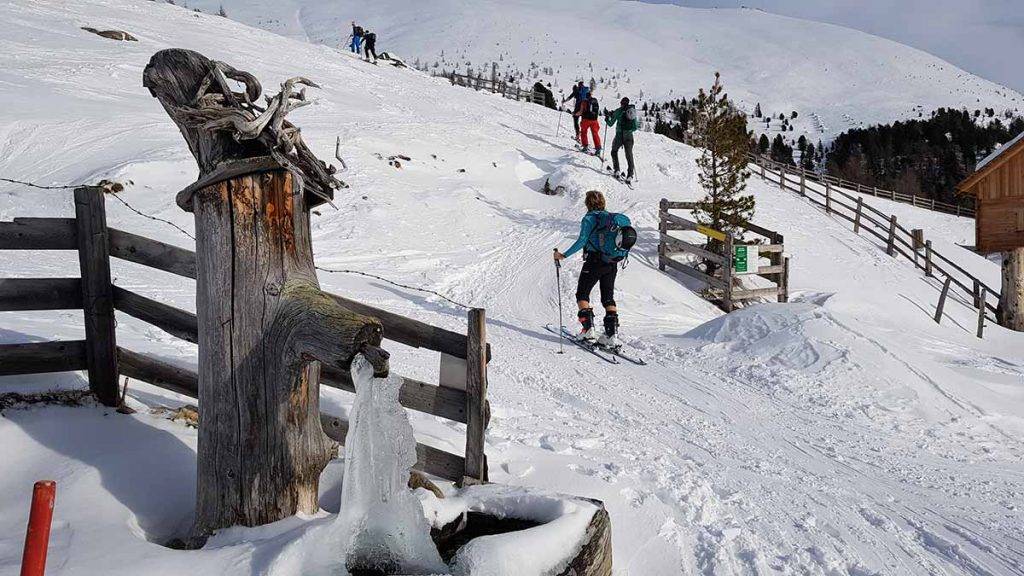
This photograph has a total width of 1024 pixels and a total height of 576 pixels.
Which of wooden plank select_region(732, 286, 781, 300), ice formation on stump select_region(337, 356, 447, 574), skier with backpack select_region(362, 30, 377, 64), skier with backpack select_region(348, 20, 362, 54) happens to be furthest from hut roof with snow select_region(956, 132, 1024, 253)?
skier with backpack select_region(348, 20, 362, 54)

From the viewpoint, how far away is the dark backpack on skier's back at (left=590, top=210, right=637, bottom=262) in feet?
27.6

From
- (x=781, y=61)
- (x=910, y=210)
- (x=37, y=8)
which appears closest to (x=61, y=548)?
(x=37, y=8)

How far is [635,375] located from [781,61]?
148 m

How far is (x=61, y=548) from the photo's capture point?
254cm

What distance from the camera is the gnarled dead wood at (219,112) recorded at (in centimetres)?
262

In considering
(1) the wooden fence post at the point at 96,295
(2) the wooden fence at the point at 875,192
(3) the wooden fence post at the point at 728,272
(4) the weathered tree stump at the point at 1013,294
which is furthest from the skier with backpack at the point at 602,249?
(2) the wooden fence at the point at 875,192

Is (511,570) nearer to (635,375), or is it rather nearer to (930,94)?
(635,375)

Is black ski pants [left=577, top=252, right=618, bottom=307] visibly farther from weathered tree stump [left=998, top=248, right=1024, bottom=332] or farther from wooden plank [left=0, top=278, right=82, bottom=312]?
weathered tree stump [left=998, top=248, right=1024, bottom=332]

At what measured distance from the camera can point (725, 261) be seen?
49.8 feet

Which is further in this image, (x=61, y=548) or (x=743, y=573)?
(x=743, y=573)

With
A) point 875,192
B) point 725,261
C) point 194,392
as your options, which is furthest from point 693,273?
point 875,192

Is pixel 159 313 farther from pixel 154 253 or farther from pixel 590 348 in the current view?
pixel 590 348

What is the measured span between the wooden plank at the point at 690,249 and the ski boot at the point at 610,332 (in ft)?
23.3

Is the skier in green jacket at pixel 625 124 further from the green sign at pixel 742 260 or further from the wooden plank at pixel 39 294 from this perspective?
the wooden plank at pixel 39 294
